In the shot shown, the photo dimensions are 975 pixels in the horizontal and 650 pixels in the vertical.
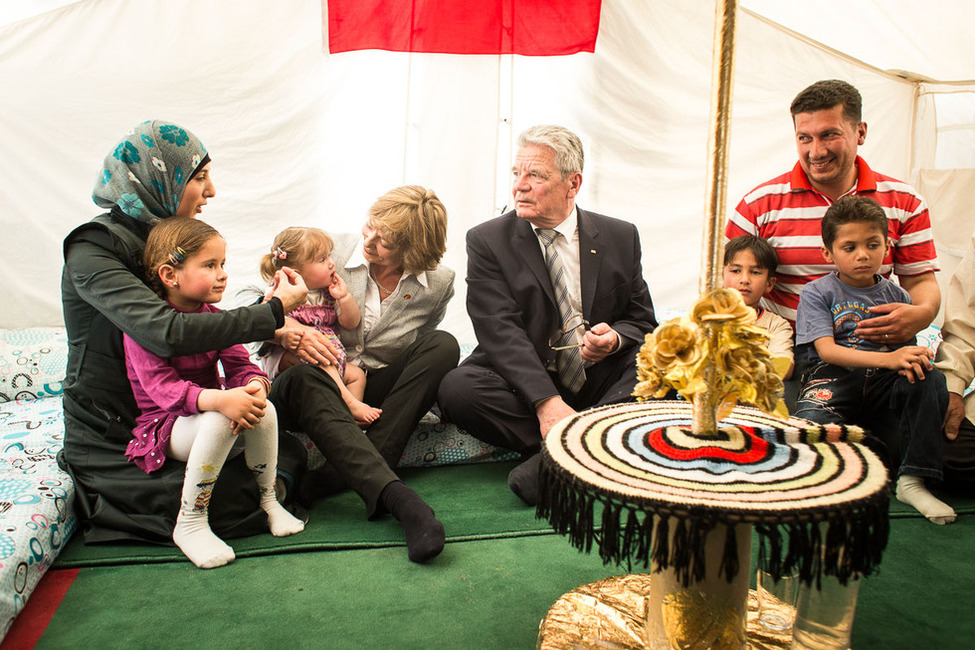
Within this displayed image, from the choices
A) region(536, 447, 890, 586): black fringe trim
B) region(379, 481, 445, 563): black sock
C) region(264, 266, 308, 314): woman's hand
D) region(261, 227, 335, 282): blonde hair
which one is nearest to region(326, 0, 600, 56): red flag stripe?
region(261, 227, 335, 282): blonde hair

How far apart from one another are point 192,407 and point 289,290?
416 mm

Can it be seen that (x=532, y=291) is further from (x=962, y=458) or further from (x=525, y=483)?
(x=962, y=458)

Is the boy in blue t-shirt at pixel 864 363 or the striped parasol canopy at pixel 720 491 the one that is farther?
the boy in blue t-shirt at pixel 864 363

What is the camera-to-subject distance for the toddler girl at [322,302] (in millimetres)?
2289

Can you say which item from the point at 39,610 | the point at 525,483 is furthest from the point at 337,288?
the point at 39,610

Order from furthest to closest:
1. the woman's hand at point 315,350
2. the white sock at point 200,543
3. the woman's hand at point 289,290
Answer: the woman's hand at point 315,350 < the woman's hand at point 289,290 < the white sock at point 200,543

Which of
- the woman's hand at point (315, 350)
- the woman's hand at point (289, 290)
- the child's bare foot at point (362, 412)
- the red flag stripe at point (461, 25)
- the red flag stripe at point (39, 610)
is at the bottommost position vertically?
the red flag stripe at point (39, 610)

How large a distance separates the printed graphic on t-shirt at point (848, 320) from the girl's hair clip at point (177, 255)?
76.9 inches

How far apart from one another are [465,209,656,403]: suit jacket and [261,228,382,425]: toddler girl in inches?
16.4

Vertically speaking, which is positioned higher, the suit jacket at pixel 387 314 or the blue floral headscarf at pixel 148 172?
the blue floral headscarf at pixel 148 172

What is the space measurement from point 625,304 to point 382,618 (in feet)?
4.66

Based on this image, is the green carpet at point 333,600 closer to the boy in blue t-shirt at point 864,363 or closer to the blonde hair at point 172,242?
the blonde hair at point 172,242

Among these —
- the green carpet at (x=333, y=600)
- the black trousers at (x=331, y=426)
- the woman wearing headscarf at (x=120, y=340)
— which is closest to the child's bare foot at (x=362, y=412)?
the black trousers at (x=331, y=426)

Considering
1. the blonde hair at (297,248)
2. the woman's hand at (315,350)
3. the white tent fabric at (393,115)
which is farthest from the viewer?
the white tent fabric at (393,115)
